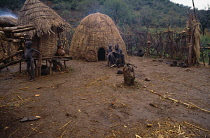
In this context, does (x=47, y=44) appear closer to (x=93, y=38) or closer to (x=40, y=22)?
(x=40, y=22)

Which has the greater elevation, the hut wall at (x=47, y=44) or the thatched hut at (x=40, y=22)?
the thatched hut at (x=40, y=22)

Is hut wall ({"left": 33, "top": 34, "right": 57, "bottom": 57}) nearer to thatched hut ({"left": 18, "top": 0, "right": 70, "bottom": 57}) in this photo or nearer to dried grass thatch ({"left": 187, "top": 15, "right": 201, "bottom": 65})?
thatched hut ({"left": 18, "top": 0, "right": 70, "bottom": 57})

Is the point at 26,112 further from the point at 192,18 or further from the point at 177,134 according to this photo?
the point at 192,18

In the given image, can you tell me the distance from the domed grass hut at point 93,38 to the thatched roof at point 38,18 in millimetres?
3582

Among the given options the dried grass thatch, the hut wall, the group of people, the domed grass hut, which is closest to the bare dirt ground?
the hut wall

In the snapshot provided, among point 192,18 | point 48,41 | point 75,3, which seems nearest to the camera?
point 48,41

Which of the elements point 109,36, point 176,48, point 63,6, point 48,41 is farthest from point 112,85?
point 63,6

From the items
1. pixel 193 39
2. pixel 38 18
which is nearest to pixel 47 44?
pixel 38 18

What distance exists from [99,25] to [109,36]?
1.10 metres

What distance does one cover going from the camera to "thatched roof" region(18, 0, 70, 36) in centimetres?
713

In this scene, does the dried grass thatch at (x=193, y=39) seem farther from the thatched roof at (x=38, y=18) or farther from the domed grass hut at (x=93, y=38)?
the thatched roof at (x=38, y=18)

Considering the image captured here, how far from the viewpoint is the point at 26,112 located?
385cm

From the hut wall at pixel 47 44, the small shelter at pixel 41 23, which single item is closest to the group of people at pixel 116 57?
the small shelter at pixel 41 23

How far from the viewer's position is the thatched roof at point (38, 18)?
713 centimetres
